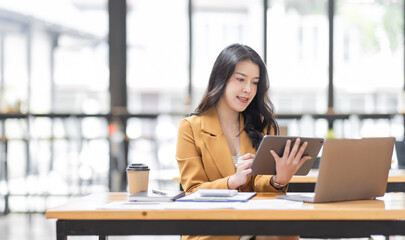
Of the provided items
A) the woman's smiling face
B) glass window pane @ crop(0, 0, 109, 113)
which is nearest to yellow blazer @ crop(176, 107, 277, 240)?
the woman's smiling face

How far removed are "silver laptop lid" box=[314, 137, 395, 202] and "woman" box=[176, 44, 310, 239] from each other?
1.28 ft

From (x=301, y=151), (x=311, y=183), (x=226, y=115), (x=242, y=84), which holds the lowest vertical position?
(x=311, y=183)

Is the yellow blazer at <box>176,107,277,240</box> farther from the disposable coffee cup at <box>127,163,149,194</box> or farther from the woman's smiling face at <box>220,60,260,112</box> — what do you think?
the disposable coffee cup at <box>127,163,149,194</box>

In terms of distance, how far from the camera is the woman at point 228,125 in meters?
2.34

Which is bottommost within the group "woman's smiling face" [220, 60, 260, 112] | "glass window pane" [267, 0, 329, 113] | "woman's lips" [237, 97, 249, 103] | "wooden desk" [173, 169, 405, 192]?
"wooden desk" [173, 169, 405, 192]

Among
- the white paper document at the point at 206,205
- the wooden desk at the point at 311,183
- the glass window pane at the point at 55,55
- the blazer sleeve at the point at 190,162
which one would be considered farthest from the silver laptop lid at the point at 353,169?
the glass window pane at the point at 55,55

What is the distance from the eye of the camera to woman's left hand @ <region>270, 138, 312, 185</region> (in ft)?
6.43

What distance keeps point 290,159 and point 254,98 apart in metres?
0.57

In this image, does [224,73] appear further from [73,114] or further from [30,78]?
[30,78]

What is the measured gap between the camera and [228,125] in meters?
2.52

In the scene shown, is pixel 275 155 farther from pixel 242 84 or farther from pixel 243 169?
pixel 242 84

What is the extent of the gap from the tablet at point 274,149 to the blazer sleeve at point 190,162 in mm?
227

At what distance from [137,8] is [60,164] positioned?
1956 millimetres

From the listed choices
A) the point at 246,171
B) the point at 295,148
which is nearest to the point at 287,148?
the point at 295,148
